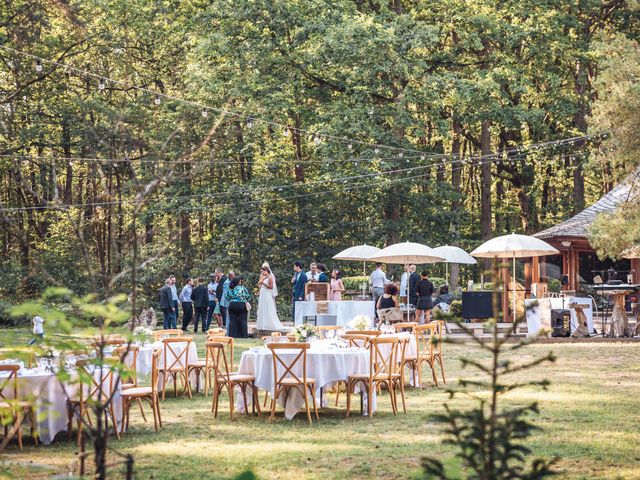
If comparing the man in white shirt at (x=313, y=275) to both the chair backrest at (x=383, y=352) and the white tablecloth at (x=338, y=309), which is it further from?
the chair backrest at (x=383, y=352)

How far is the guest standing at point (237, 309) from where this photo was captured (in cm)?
2075

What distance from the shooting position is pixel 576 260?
31.5m

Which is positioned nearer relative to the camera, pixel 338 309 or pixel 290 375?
pixel 290 375

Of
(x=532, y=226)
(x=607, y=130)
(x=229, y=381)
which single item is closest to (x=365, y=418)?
(x=229, y=381)

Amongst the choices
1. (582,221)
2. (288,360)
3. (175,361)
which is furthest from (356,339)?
(582,221)

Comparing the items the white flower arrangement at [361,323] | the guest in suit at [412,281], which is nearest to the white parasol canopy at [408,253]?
the guest in suit at [412,281]

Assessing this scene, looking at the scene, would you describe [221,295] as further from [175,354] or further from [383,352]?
[383,352]

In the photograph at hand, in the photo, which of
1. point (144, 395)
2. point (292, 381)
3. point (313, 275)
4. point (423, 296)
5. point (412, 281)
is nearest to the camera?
point (144, 395)

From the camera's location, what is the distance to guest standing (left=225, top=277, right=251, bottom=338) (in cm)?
2075

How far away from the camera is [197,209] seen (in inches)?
1211

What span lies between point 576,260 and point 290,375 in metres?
22.6

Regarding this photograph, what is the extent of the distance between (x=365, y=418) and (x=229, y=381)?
5.00ft

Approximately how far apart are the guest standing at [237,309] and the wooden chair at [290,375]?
10.2 m

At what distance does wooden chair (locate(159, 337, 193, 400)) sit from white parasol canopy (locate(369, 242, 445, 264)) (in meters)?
10.9
